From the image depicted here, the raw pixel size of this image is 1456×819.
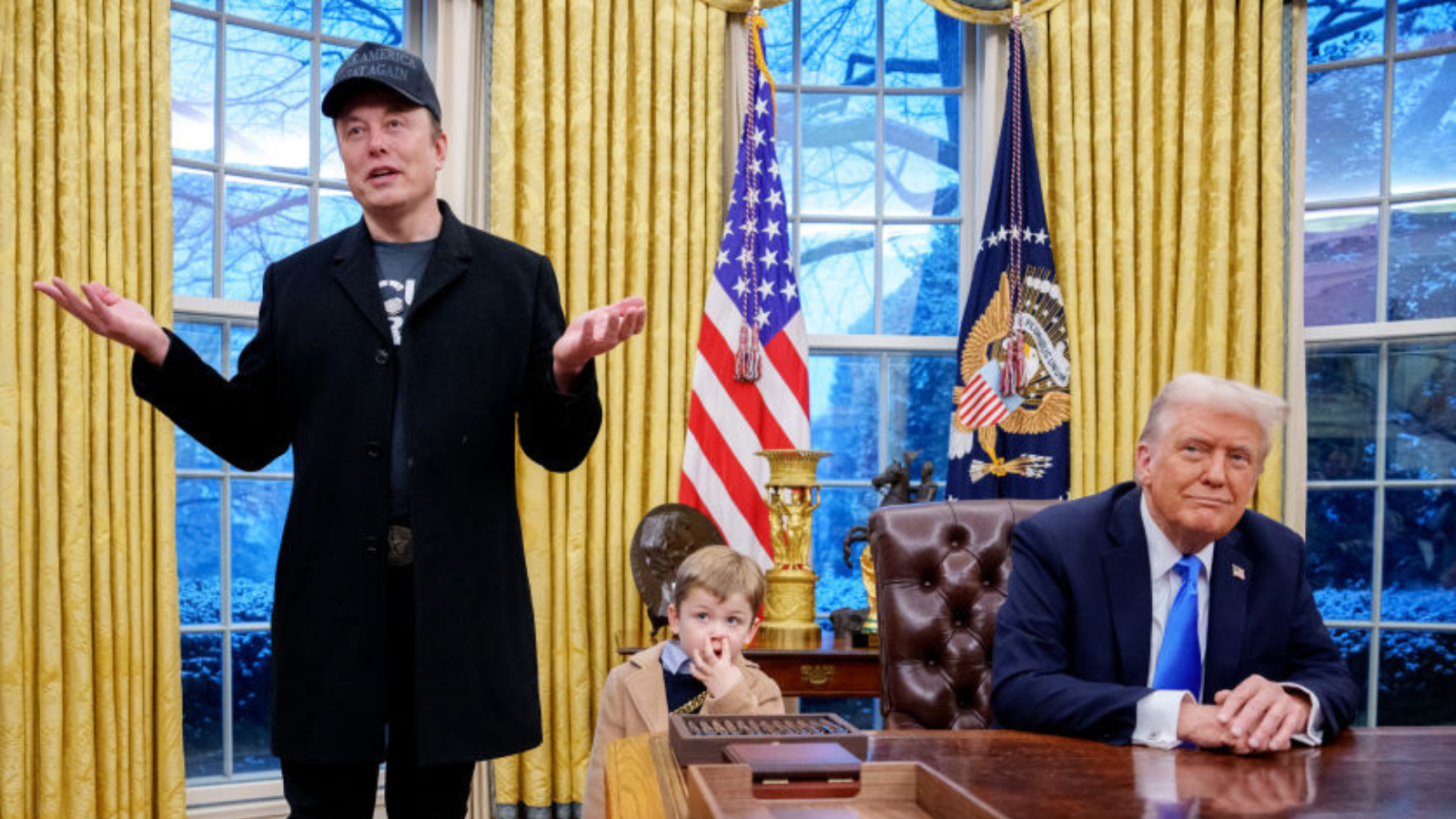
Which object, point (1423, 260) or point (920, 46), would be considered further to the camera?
point (920, 46)

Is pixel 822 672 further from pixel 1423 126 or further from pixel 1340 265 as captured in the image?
pixel 1423 126

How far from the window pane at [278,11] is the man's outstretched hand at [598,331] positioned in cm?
249

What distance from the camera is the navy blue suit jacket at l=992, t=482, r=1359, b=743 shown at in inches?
63.1

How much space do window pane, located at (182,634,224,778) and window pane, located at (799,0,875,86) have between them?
2.67 metres

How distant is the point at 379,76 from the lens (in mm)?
1550

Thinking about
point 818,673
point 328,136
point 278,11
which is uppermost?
point 278,11

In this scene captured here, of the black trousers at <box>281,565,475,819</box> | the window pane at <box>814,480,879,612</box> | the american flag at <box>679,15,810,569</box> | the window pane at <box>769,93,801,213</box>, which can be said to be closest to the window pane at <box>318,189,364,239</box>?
the american flag at <box>679,15,810,569</box>

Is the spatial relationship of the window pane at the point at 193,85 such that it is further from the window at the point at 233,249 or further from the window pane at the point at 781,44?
the window pane at the point at 781,44

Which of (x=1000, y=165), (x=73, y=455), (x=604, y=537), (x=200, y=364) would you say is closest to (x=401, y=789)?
(x=200, y=364)

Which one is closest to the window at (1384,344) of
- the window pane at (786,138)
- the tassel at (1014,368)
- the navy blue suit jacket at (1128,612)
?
the tassel at (1014,368)

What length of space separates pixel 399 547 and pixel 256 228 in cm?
230

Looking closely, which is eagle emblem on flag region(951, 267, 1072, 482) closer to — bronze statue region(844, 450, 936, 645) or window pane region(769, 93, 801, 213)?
bronze statue region(844, 450, 936, 645)

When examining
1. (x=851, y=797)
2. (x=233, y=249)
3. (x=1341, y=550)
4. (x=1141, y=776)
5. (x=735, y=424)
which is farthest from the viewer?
(x=1341, y=550)

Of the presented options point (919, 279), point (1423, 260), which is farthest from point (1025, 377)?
point (1423, 260)
